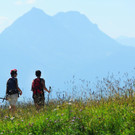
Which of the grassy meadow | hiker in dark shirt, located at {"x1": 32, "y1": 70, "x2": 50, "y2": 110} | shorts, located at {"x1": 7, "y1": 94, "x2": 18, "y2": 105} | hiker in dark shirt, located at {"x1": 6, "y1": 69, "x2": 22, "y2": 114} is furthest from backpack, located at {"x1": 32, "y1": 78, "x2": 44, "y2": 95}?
the grassy meadow

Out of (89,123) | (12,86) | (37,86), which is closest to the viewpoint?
(89,123)

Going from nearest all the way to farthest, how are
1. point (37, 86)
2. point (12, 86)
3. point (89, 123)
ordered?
point (89, 123), point (37, 86), point (12, 86)

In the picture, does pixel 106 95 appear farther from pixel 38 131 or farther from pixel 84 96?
pixel 38 131

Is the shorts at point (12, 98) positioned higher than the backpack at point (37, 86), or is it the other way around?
the backpack at point (37, 86)

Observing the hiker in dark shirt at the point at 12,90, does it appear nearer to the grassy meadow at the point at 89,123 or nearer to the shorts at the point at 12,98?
the shorts at the point at 12,98

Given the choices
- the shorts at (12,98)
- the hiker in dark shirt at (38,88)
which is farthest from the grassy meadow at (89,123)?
the shorts at (12,98)

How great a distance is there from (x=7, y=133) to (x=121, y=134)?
7.72 ft

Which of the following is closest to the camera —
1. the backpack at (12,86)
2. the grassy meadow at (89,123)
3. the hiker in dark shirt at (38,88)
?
the grassy meadow at (89,123)

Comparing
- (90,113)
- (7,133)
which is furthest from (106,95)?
(7,133)

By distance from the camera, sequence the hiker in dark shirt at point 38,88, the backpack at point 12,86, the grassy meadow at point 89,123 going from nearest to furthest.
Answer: the grassy meadow at point 89,123 < the hiker in dark shirt at point 38,88 < the backpack at point 12,86

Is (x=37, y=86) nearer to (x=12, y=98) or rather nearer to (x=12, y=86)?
(x=12, y=86)

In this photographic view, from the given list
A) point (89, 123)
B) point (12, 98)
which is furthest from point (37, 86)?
point (89, 123)

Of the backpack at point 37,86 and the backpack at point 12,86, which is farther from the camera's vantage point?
the backpack at point 12,86

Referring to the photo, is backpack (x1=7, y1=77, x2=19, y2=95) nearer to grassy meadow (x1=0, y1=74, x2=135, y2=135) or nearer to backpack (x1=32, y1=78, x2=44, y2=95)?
backpack (x1=32, y1=78, x2=44, y2=95)
